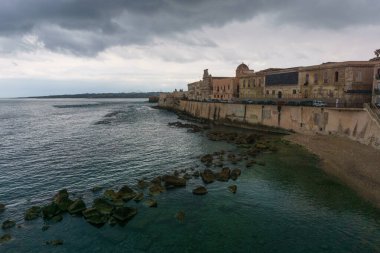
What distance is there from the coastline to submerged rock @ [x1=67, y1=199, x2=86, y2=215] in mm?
19530

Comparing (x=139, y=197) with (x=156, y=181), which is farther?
(x=156, y=181)

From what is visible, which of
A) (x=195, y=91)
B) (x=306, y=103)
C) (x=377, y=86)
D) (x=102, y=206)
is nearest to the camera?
(x=102, y=206)

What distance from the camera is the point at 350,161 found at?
1090 inches

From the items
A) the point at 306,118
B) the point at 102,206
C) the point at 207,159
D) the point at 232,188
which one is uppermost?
the point at 306,118

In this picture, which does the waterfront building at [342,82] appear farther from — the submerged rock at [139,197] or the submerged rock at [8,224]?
the submerged rock at [8,224]

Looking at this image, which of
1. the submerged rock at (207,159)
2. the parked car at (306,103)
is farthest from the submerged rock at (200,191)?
the parked car at (306,103)

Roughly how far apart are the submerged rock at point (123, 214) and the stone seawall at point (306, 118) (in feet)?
83.6

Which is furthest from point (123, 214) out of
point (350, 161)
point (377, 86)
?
point (377, 86)

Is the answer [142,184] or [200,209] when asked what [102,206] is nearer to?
[142,184]

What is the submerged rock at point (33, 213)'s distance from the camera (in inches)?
704

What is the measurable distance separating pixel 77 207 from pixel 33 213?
2704 millimetres

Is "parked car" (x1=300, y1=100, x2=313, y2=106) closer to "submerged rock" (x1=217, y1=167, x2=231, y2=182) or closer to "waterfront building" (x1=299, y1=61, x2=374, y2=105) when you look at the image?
"waterfront building" (x1=299, y1=61, x2=374, y2=105)

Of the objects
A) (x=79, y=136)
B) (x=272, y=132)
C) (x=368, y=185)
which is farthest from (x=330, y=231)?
(x=79, y=136)

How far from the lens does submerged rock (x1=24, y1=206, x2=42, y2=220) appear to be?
17875 millimetres
